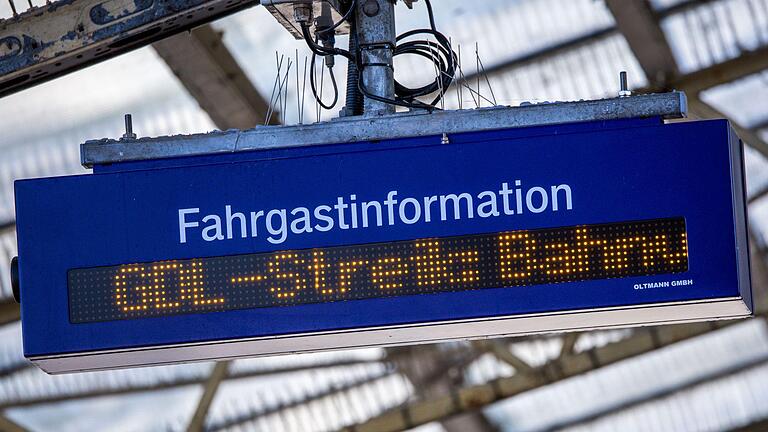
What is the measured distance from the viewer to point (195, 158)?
6.63 metres

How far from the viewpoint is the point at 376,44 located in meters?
7.00

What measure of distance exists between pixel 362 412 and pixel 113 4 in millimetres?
6300

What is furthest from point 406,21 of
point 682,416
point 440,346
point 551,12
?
point 682,416

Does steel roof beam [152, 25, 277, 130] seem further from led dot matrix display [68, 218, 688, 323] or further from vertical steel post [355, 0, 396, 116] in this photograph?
led dot matrix display [68, 218, 688, 323]

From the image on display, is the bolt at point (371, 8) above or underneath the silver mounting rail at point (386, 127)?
above

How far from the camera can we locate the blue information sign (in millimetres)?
6227

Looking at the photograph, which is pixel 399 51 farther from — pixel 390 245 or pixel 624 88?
pixel 390 245

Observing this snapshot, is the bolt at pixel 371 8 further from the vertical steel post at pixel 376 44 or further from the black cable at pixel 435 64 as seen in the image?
the black cable at pixel 435 64

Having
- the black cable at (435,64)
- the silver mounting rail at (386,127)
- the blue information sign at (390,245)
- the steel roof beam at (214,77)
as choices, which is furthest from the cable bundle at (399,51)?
the steel roof beam at (214,77)

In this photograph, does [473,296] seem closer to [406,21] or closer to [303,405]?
[406,21]

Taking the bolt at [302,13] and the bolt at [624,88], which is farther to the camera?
the bolt at [302,13]

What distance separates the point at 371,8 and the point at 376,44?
15 centimetres

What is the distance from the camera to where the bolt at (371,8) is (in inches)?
276

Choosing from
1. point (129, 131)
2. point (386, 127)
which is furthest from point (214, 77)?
point (386, 127)
